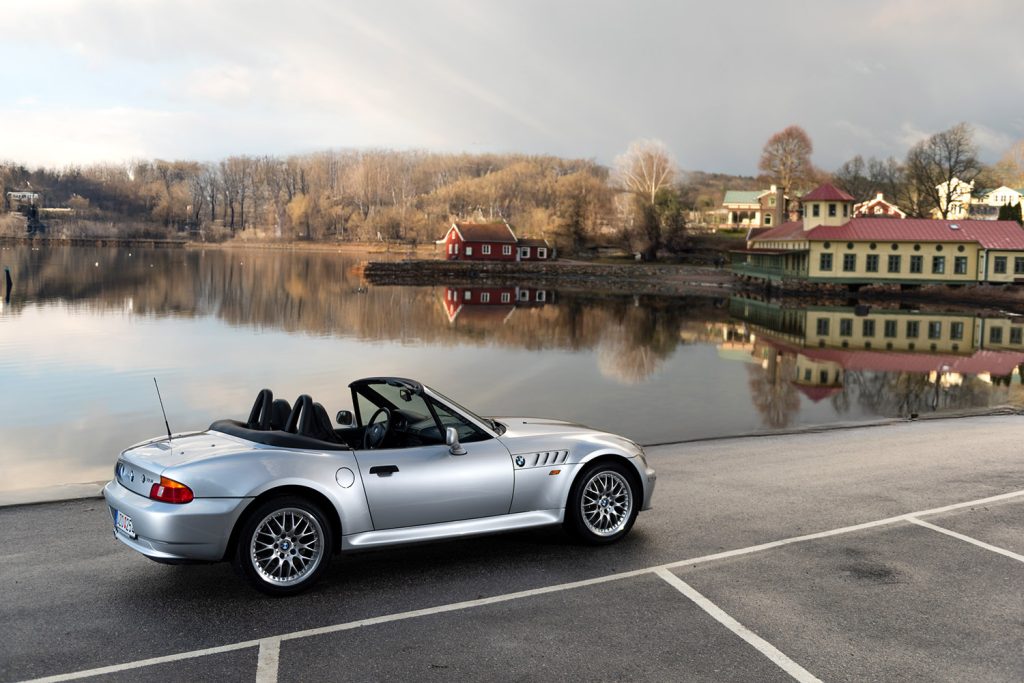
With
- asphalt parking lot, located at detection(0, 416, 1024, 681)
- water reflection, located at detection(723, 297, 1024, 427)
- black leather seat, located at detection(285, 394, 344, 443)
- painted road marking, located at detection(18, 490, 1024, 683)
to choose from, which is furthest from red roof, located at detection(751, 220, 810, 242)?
black leather seat, located at detection(285, 394, 344, 443)

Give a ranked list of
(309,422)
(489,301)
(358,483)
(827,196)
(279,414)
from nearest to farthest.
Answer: (358,483) < (309,422) < (279,414) < (827,196) < (489,301)

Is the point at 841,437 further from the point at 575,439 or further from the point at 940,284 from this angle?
the point at 940,284

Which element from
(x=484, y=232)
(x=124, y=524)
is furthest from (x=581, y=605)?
(x=484, y=232)

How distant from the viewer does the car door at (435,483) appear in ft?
21.6

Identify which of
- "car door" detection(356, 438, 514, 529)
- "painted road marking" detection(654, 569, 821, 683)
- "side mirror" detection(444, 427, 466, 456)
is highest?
"side mirror" detection(444, 427, 466, 456)

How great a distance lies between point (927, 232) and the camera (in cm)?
7006

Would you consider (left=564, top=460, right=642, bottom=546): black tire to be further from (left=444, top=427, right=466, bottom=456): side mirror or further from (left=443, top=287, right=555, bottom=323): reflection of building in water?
(left=443, top=287, right=555, bottom=323): reflection of building in water

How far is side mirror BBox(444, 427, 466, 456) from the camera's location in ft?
22.2

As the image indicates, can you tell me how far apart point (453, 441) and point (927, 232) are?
72.9 m

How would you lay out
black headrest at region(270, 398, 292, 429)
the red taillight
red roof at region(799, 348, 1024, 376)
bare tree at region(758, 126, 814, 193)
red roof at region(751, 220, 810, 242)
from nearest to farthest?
the red taillight, black headrest at region(270, 398, 292, 429), red roof at region(799, 348, 1024, 376), red roof at region(751, 220, 810, 242), bare tree at region(758, 126, 814, 193)

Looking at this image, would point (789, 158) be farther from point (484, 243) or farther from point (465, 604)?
point (465, 604)

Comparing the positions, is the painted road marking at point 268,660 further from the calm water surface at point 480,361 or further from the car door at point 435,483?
the calm water surface at point 480,361

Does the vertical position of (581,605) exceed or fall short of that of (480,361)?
it exceeds it

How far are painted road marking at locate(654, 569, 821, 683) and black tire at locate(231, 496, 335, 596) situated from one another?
106 inches
